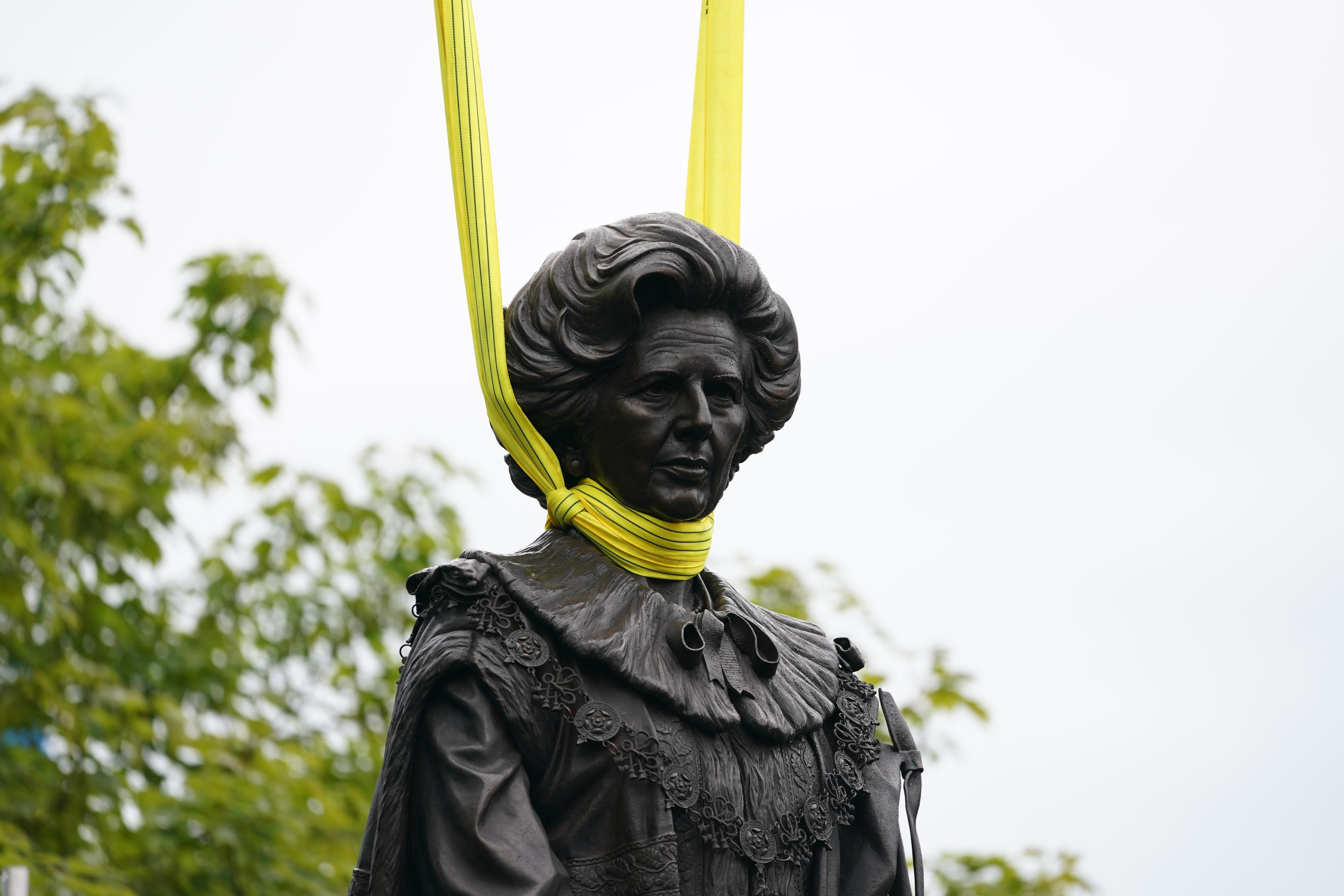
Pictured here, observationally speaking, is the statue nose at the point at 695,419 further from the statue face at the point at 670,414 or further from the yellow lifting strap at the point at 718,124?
the yellow lifting strap at the point at 718,124

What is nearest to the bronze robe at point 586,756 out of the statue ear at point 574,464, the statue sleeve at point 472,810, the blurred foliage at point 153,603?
the statue sleeve at point 472,810

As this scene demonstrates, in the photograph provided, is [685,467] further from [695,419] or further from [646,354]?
[646,354]

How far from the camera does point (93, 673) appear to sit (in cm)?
825

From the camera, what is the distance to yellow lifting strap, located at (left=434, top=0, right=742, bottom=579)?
3576mm

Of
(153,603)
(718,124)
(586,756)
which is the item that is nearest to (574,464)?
(586,756)

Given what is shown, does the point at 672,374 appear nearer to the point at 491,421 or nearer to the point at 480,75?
the point at 491,421

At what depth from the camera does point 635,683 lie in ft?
11.0

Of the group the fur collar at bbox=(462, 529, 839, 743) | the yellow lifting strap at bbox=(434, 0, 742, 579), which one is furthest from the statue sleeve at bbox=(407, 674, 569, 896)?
the yellow lifting strap at bbox=(434, 0, 742, 579)

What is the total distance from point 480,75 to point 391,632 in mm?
6291

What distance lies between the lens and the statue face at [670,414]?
3.51 metres

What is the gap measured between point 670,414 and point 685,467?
0.11 metres

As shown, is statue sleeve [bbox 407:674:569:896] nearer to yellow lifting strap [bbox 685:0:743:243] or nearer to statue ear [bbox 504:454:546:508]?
statue ear [bbox 504:454:546:508]

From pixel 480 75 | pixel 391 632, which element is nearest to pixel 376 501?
pixel 391 632

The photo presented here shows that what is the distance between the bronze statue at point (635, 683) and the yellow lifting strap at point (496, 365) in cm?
3
